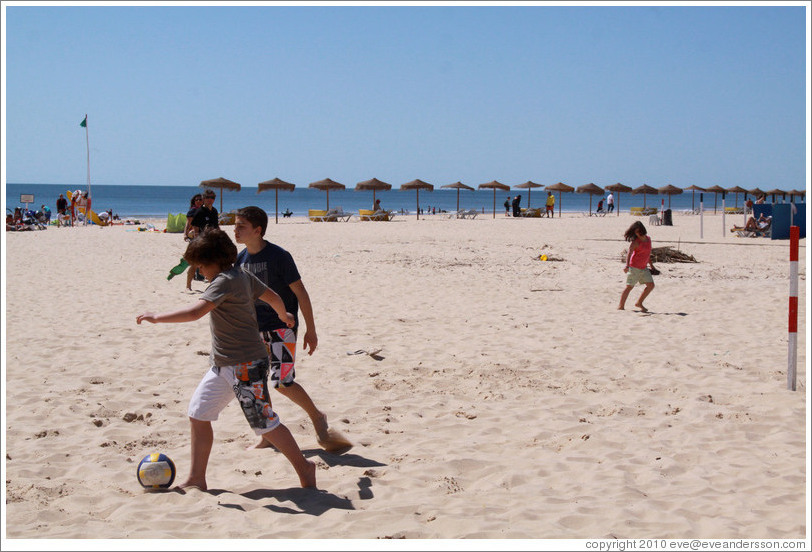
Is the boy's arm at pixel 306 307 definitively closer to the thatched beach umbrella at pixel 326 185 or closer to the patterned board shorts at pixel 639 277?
the patterned board shorts at pixel 639 277

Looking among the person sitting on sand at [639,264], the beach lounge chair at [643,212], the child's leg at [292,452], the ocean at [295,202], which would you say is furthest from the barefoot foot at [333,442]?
the ocean at [295,202]

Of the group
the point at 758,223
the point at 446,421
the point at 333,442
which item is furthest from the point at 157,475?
the point at 758,223

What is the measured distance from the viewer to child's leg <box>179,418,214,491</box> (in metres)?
3.72

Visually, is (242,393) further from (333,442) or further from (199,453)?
(333,442)

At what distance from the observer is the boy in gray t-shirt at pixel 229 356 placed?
3545 millimetres

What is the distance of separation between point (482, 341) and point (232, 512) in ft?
14.4

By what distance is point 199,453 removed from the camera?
3734 millimetres

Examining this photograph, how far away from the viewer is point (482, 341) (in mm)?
7527

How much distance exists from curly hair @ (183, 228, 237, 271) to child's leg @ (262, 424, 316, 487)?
0.88 m

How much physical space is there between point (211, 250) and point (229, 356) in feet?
1.75

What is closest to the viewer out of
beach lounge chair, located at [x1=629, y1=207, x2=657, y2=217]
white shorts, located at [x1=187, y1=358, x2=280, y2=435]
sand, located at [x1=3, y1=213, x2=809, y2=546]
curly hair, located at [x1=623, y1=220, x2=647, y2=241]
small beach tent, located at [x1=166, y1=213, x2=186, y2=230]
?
sand, located at [x1=3, y1=213, x2=809, y2=546]

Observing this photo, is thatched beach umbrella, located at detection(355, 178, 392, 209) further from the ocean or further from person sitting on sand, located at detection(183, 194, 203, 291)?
person sitting on sand, located at detection(183, 194, 203, 291)

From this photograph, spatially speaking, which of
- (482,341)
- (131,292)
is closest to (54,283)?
(131,292)

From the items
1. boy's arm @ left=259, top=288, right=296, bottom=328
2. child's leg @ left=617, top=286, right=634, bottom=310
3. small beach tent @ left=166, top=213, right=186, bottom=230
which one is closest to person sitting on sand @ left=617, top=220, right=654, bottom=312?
child's leg @ left=617, top=286, right=634, bottom=310
